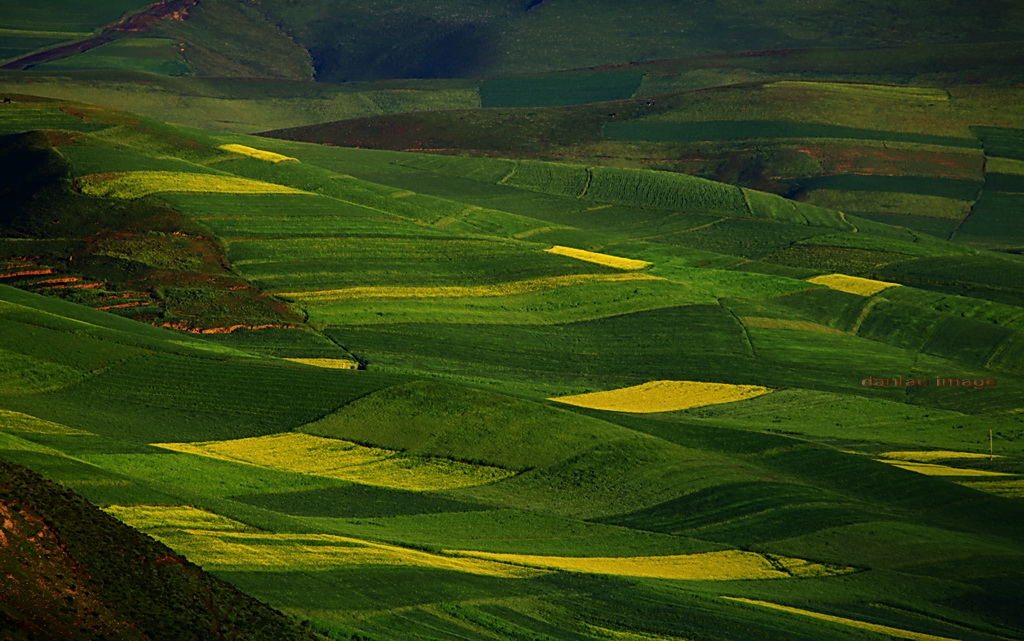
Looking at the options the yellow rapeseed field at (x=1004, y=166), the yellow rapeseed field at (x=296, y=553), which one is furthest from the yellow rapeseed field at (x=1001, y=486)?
the yellow rapeseed field at (x=1004, y=166)

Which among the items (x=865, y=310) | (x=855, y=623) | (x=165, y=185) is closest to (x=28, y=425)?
(x=855, y=623)

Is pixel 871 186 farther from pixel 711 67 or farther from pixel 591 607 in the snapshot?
pixel 591 607

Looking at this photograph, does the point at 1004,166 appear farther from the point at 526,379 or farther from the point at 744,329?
the point at 526,379

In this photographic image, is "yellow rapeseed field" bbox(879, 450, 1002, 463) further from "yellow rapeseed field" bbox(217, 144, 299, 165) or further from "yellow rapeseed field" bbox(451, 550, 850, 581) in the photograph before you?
"yellow rapeseed field" bbox(217, 144, 299, 165)

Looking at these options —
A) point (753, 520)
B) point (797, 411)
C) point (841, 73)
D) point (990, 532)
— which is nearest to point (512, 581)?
point (753, 520)

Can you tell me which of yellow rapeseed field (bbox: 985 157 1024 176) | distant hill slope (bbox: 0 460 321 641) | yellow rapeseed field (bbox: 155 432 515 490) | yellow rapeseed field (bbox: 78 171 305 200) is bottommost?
yellow rapeseed field (bbox: 155 432 515 490)

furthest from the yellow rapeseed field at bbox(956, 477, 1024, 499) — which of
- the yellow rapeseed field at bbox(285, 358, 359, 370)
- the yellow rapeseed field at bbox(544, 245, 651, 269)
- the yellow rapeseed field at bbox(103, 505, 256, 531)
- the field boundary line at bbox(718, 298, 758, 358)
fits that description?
the yellow rapeseed field at bbox(544, 245, 651, 269)
